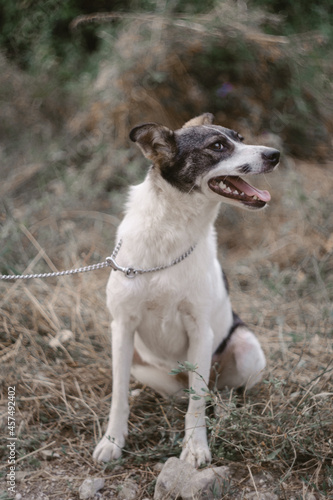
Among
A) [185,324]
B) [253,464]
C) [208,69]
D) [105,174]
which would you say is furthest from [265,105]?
[253,464]

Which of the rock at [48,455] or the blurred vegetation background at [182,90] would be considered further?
the blurred vegetation background at [182,90]

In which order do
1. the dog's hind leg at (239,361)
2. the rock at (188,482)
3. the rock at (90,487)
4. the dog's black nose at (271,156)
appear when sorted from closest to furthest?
1. the rock at (188,482)
2. the rock at (90,487)
3. the dog's black nose at (271,156)
4. the dog's hind leg at (239,361)

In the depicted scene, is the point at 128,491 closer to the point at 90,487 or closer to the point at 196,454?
→ the point at 90,487

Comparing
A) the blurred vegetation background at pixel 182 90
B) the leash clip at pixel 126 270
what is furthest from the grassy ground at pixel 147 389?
the leash clip at pixel 126 270

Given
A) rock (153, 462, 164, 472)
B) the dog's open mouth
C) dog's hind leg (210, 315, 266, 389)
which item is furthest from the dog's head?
rock (153, 462, 164, 472)

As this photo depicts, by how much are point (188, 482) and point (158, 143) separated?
5.60ft

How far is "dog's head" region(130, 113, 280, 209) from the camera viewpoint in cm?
269

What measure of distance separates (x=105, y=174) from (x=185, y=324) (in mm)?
3089

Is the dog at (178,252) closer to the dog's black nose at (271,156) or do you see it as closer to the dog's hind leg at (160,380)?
the dog's black nose at (271,156)

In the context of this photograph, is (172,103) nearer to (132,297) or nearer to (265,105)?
(265,105)

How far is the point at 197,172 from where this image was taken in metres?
2.74

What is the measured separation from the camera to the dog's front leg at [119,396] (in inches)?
112

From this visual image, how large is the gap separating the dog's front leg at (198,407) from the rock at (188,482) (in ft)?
0.60

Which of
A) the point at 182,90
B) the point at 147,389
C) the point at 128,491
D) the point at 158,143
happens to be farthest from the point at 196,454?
the point at 182,90
